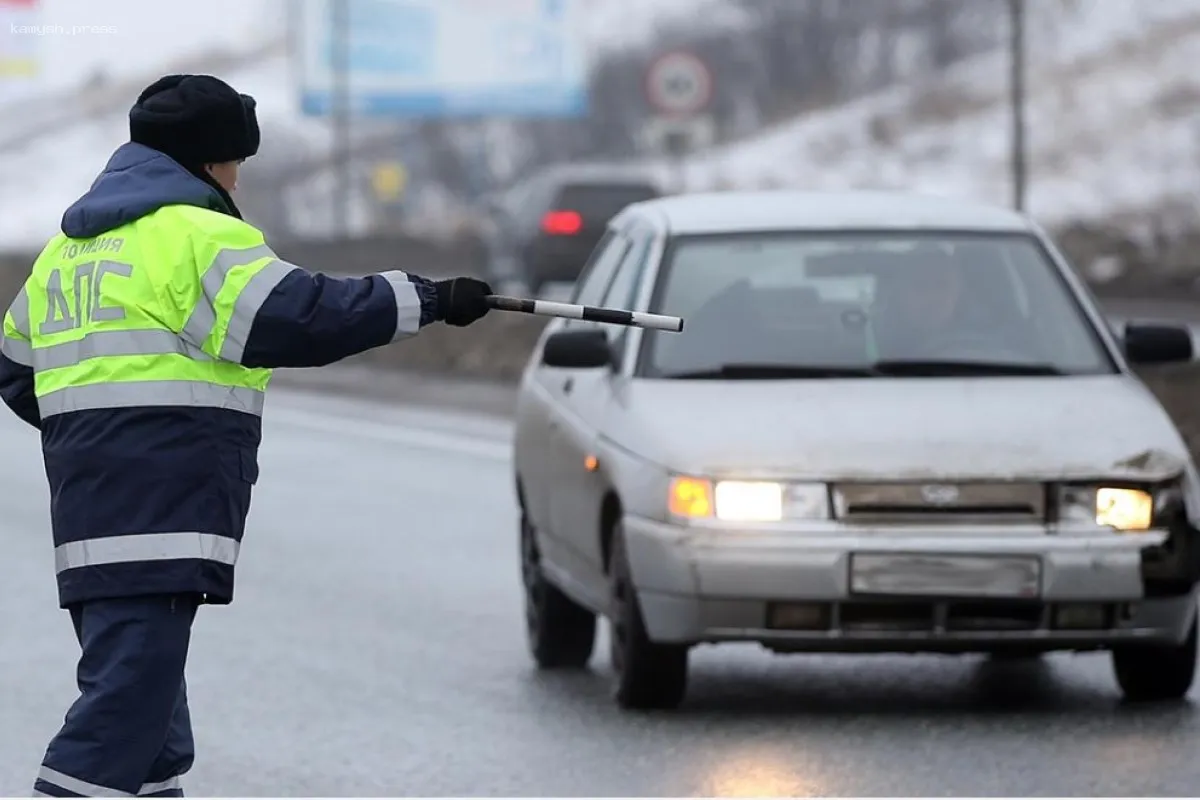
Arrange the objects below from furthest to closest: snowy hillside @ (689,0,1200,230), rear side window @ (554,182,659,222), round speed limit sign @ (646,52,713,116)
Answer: snowy hillside @ (689,0,1200,230) < rear side window @ (554,182,659,222) < round speed limit sign @ (646,52,713,116)

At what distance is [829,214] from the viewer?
1017cm

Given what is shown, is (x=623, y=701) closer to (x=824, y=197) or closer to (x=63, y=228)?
(x=824, y=197)

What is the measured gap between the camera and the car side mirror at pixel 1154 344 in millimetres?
9969

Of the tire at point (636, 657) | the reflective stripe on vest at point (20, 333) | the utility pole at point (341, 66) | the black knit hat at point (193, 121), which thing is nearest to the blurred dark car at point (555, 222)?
the utility pole at point (341, 66)

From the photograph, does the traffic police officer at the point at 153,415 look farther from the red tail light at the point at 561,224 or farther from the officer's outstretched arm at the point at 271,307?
the red tail light at the point at 561,224

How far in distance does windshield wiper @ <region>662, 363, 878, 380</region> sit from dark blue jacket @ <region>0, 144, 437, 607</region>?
3588 millimetres

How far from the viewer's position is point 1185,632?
8.90m

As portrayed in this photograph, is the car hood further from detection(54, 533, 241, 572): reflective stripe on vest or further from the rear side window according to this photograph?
the rear side window

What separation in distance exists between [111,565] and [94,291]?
0.50m

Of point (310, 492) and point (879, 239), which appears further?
point (310, 492)

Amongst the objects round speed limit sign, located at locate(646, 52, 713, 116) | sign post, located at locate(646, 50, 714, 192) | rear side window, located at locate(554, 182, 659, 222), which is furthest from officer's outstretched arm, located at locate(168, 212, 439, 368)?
rear side window, located at locate(554, 182, 659, 222)

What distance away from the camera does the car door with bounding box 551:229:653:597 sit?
9.43 meters

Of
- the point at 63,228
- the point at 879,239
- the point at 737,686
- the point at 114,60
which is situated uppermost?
the point at 63,228

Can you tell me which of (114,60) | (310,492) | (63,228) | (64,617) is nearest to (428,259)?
(310,492)
